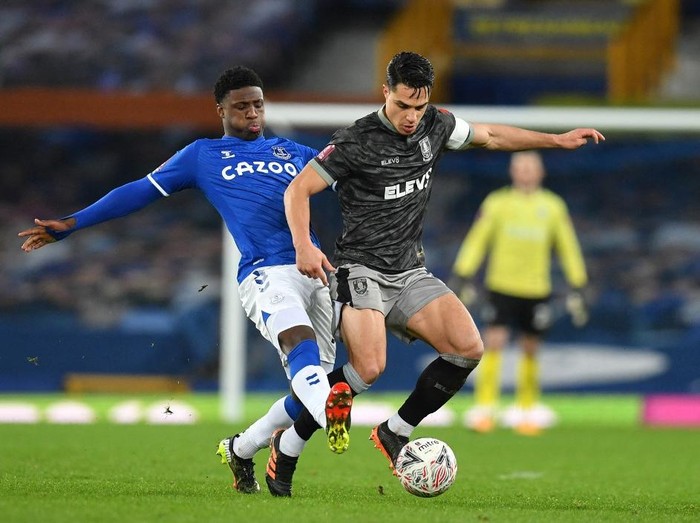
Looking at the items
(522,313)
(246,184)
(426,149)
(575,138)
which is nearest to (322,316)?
(246,184)

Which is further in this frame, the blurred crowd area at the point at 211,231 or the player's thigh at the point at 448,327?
the blurred crowd area at the point at 211,231

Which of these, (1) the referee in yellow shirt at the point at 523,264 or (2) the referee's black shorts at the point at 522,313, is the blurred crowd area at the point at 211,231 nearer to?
(1) the referee in yellow shirt at the point at 523,264

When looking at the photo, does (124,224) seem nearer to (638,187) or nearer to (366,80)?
(366,80)

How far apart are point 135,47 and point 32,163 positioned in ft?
6.67

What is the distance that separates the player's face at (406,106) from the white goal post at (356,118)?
6.56 metres

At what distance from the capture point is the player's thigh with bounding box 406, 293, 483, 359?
6.85 meters

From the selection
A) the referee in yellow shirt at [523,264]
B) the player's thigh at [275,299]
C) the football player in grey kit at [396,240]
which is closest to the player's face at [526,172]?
the referee in yellow shirt at [523,264]

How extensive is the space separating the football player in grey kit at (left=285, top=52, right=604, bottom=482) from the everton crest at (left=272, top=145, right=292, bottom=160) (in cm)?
39

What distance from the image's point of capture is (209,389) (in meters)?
15.9

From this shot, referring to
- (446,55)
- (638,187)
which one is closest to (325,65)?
(446,55)

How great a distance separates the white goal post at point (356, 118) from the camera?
1352cm

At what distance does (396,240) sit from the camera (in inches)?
275

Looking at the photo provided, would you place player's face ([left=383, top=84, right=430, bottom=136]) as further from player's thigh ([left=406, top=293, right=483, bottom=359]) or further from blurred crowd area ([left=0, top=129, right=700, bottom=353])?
blurred crowd area ([left=0, top=129, right=700, bottom=353])

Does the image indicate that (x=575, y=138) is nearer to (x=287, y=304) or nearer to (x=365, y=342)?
(x=365, y=342)
